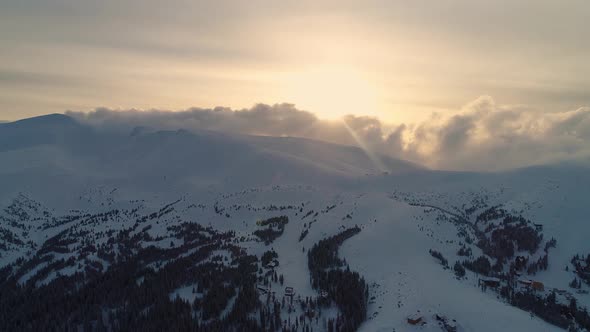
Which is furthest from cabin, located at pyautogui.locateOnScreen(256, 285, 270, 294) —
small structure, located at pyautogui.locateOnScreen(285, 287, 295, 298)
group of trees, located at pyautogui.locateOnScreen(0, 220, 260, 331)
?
small structure, located at pyautogui.locateOnScreen(285, 287, 295, 298)

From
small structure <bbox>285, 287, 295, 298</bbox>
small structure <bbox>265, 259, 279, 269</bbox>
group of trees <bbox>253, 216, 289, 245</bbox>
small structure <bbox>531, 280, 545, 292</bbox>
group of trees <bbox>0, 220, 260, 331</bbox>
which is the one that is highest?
group of trees <bbox>253, 216, 289, 245</bbox>

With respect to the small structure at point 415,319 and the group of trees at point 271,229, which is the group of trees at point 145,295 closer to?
the group of trees at point 271,229

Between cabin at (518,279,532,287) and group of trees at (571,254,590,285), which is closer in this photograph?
cabin at (518,279,532,287)

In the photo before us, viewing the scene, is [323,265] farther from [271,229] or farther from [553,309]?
[553,309]

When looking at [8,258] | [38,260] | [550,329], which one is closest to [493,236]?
[550,329]

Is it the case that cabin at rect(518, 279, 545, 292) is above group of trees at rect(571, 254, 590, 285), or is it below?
below

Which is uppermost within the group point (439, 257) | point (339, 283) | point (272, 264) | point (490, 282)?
point (439, 257)

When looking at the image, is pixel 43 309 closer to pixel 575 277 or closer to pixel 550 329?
pixel 550 329

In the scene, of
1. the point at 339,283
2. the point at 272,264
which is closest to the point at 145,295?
the point at 272,264

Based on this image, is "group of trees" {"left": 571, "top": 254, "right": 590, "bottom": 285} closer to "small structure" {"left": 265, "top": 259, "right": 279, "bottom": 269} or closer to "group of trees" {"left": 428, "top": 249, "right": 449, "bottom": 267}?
"group of trees" {"left": 428, "top": 249, "right": 449, "bottom": 267}
